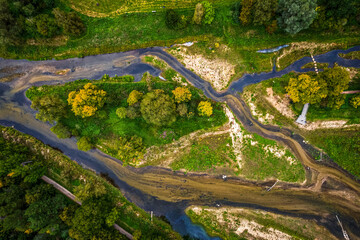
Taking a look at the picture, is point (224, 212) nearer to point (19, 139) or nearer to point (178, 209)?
point (178, 209)

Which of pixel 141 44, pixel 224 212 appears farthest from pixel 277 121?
pixel 141 44

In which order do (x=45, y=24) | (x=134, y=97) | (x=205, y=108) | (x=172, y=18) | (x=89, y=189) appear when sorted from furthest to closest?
(x=172, y=18), (x=89, y=189), (x=45, y=24), (x=205, y=108), (x=134, y=97)

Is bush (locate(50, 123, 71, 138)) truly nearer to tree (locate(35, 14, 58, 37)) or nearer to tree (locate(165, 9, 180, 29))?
tree (locate(35, 14, 58, 37))

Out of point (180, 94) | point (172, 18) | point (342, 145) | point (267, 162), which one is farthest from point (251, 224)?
point (172, 18)

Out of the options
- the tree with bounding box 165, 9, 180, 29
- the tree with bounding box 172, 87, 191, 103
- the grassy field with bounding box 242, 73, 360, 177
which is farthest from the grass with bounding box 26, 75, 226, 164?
the tree with bounding box 165, 9, 180, 29

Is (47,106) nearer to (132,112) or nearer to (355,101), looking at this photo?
(132,112)
